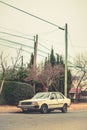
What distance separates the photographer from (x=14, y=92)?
36875mm

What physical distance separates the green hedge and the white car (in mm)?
6452

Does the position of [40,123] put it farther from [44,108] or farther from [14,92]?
[14,92]

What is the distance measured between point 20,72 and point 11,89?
941cm

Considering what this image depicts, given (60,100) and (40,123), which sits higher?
(60,100)

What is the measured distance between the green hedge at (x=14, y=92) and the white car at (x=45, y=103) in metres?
6.45

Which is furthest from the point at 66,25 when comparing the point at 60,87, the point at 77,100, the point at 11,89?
the point at 77,100

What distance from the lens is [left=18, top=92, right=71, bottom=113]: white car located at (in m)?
29.1

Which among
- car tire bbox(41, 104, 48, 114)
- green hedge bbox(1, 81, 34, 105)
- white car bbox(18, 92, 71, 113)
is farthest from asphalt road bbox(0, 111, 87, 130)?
green hedge bbox(1, 81, 34, 105)

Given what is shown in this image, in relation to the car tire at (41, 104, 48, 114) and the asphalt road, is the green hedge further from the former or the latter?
the asphalt road

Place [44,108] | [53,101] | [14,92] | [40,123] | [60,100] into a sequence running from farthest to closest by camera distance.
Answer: [14,92], [60,100], [53,101], [44,108], [40,123]

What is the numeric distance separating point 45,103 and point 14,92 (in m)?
7.78

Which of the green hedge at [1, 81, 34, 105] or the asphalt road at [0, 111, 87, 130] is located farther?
the green hedge at [1, 81, 34, 105]

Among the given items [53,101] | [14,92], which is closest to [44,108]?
[53,101]

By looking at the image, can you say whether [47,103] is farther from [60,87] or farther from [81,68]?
[81,68]
